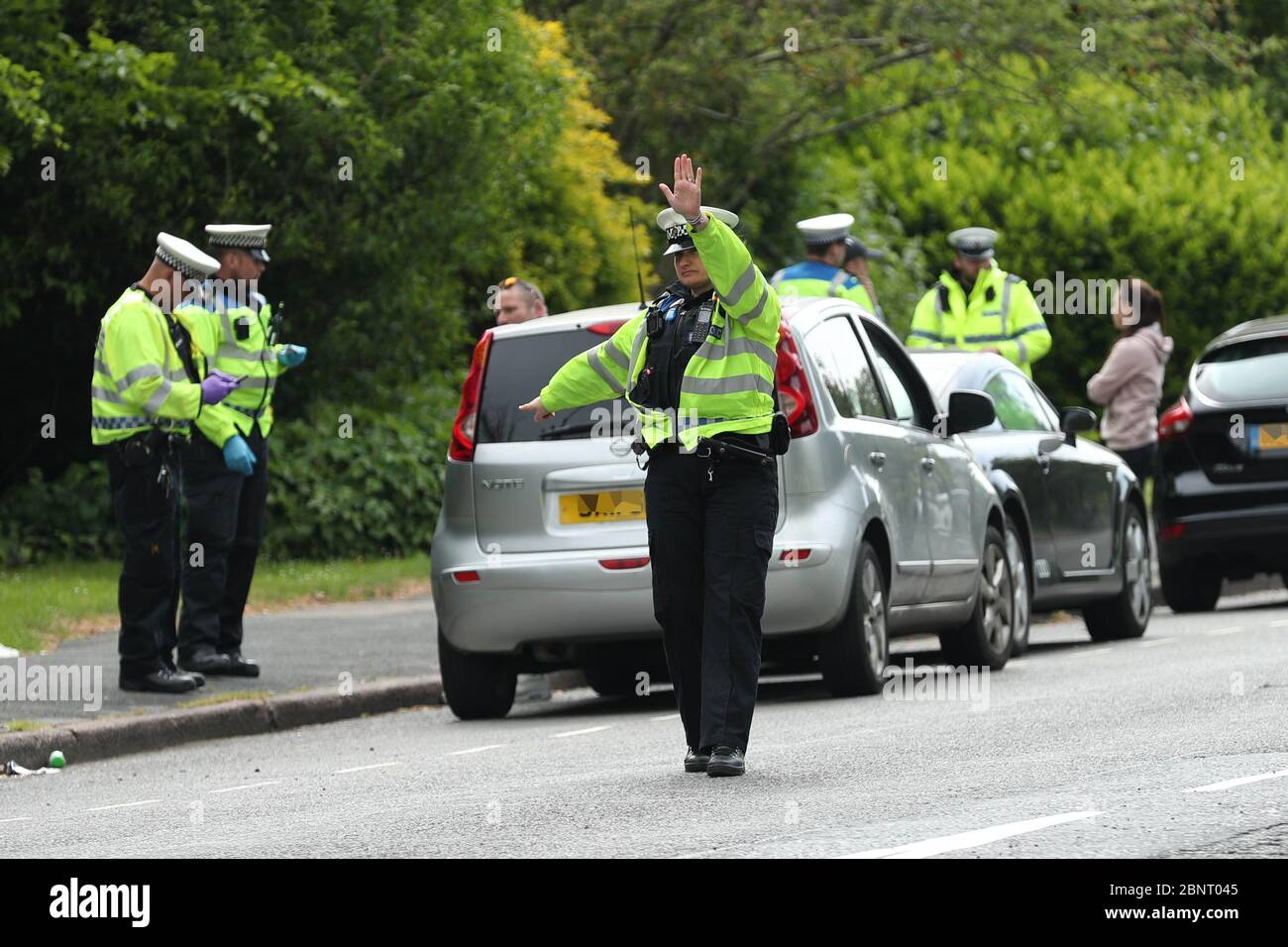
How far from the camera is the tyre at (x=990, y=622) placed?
1216cm

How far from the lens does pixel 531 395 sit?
10773 millimetres

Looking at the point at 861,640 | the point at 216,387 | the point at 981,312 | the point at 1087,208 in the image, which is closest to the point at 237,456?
the point at 216,387

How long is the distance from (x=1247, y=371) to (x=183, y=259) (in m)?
7.00

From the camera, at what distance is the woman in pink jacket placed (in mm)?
17391

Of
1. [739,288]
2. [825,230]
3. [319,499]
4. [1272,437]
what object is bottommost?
[319,499]

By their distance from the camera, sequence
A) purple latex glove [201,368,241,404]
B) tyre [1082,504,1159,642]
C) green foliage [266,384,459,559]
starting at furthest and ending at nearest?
green foliage [266,384,459,559], tyre [1082,504,1159,642], purple latex glove [201,368,241,404]

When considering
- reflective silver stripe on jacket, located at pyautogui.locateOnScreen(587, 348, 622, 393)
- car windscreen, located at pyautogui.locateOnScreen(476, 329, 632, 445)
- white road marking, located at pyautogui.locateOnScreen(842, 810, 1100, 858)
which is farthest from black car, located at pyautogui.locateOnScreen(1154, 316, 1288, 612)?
white road marking, located at pyautogui.locateOnScreen(842, 810, 1100, 858)

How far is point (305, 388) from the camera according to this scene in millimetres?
20562

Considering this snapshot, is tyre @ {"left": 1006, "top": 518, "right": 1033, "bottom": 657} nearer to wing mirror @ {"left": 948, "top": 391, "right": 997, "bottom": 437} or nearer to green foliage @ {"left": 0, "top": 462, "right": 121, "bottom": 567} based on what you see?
wing mirror @ {"left": 948, "top": 391, "right": 997, "bottom": 437}

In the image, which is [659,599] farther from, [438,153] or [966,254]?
[438,153]

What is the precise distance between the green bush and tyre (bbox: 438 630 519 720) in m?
8.08

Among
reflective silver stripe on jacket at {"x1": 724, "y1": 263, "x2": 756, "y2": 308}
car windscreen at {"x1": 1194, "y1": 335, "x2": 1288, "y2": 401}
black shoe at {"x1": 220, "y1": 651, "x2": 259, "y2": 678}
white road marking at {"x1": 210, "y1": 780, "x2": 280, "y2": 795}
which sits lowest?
black shoe at {"x1": 220, "y1": 651, "x2": 259, "y2": 678}

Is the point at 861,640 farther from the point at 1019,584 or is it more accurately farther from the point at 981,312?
the point at 981,312

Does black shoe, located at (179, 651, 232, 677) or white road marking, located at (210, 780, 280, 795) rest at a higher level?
white road marking, located at (210, 780, 280, 795)
